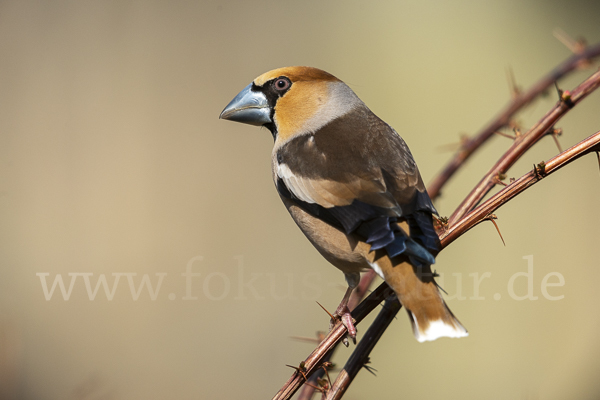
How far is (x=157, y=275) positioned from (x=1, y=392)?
287 cm

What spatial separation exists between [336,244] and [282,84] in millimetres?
1080

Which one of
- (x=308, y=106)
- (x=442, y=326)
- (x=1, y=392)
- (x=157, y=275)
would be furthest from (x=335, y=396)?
(x=157, y=275)

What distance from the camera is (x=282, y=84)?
2910 millimetres

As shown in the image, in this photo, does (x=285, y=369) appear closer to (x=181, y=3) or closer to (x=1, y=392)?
(x=1, y=392)

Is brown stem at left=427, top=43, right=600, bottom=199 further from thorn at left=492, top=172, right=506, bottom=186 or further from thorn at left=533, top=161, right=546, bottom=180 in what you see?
thorn at left=533, top=161, right=546, bottom=180

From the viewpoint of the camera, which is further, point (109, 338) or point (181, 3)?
point (181, 3)

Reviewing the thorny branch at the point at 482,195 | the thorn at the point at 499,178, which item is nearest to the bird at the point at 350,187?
the thorny branch at the point at 482,195

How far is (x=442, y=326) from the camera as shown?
1.92 m

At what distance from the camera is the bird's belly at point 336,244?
217cm

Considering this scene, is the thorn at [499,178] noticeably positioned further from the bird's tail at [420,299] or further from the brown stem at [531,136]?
the bird's tail at [420,299]

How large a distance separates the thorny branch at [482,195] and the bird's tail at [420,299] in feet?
0.20

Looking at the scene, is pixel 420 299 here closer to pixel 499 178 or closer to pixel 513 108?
pixel 499 178

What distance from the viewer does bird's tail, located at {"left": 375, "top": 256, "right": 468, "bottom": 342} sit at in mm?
1926

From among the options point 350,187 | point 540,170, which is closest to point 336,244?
point 350,187
